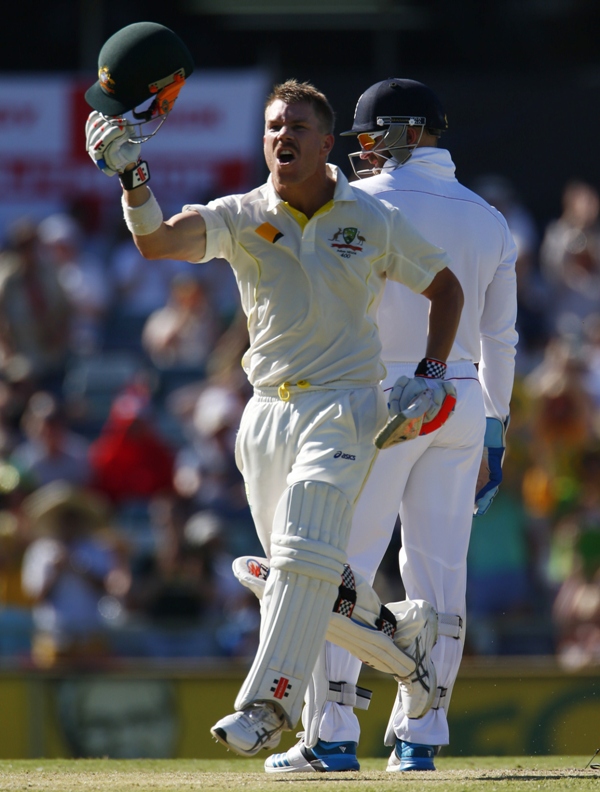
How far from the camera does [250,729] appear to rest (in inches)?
161

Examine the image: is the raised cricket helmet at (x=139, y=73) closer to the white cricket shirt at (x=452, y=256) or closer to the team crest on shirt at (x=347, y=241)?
the team crest on shirt at (x=347, y=241)

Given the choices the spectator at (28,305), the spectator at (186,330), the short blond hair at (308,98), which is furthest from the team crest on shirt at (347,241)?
the spectator at (28,305)

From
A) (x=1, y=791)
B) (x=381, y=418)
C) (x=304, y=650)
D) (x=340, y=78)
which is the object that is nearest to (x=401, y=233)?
(x=381, y=418)

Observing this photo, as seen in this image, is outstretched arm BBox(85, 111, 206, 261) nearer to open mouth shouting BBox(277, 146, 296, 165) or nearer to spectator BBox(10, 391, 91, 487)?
open mouth shouting BBox(277, 146, 296, 165)

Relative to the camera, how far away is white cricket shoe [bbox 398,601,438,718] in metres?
4.57

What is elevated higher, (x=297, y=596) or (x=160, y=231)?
(x=160, y=231)

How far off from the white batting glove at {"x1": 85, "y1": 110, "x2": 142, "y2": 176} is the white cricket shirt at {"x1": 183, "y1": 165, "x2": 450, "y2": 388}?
1.05ft

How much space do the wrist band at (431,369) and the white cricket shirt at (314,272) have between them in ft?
0.47

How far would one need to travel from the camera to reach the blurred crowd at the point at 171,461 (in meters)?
8.66

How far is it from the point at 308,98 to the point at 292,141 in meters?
0.15

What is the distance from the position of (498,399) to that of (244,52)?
10162 mm

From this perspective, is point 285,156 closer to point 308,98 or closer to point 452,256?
point 308,98

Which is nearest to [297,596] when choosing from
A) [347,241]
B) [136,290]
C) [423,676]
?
[423,676]

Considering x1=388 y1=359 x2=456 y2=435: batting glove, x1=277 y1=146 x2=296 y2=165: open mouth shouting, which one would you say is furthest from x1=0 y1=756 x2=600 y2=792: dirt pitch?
x1=277 y1=146 x2=296 y2=165: open mouth shouting
